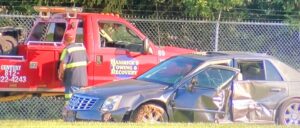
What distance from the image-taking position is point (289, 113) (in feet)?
39.0

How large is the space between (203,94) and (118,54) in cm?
285

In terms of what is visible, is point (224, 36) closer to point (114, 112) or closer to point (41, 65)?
point (41, 65)

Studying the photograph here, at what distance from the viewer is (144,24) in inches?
675

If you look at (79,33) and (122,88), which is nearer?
(122,88)

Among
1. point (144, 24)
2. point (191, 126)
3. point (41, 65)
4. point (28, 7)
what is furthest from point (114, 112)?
point (28, 7)

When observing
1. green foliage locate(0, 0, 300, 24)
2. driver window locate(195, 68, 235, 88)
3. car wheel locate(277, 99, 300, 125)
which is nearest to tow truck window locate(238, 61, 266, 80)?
driver window locate(195, 68, 235, 88)

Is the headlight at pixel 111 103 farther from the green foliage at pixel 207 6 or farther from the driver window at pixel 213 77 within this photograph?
the green foliage at pixel 207 6

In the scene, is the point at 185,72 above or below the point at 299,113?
above

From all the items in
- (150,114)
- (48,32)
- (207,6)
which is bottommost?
(150,114)

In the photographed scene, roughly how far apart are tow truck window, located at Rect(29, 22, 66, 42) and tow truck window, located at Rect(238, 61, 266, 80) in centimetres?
359

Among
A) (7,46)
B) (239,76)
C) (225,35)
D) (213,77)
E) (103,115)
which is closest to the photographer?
(103,115)

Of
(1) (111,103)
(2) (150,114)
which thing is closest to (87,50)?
(1) (111,103)

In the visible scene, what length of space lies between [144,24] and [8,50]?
429cm

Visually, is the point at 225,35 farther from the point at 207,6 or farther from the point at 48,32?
the point at 48,32
